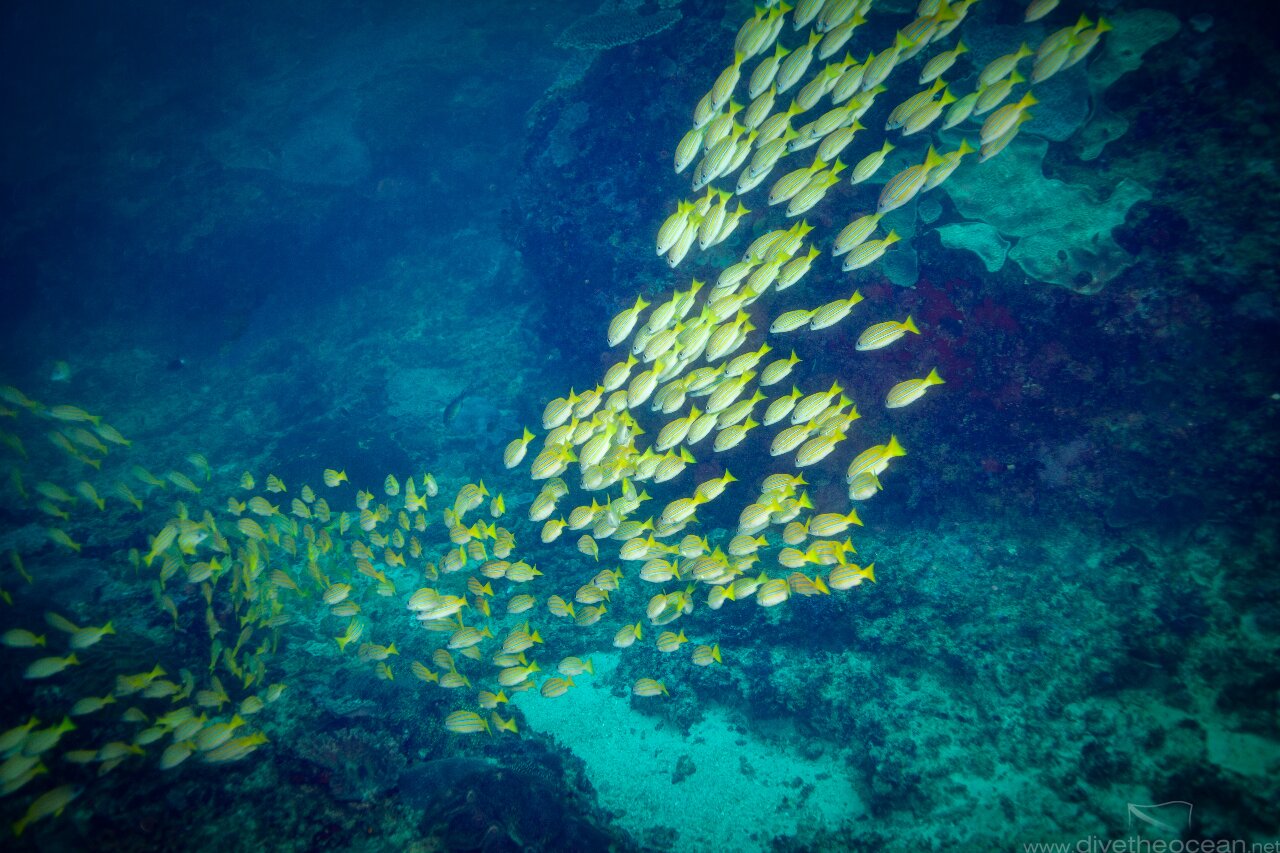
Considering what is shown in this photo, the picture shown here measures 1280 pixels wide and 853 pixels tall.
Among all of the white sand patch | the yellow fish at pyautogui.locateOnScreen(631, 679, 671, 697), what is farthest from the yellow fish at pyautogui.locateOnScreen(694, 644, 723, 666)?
the white sand patch

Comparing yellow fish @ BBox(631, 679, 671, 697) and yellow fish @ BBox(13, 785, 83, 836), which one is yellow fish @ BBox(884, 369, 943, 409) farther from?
yellow fish @ BBox(13, 785, 83, 836)

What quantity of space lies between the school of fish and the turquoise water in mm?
79

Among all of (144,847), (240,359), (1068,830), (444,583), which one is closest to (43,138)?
(240,359)

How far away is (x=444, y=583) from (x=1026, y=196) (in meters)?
11.1

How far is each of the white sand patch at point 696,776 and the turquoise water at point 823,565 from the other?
4cm

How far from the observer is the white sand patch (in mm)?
5805

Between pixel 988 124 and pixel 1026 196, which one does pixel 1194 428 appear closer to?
pixel 1026 196

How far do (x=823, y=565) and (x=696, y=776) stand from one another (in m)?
3.33

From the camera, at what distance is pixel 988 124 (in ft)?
15.2

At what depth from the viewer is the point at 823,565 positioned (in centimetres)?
738

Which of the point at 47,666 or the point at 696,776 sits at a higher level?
the point at 47,666

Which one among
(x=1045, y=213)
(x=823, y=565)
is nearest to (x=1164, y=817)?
(x=823, y=565)

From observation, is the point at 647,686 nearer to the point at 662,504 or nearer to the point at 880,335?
the point at 662,504

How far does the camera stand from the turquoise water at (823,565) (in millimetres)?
4797
